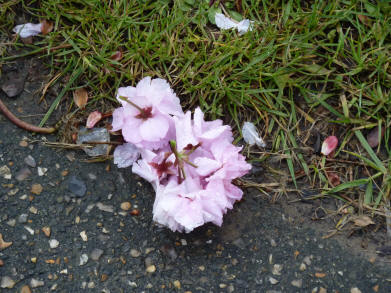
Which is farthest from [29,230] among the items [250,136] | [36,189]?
[250,136]

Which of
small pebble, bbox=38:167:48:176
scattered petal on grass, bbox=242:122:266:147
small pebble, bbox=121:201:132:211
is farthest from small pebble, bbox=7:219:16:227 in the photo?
scattered petal on grass, bbox=242:122:266:147

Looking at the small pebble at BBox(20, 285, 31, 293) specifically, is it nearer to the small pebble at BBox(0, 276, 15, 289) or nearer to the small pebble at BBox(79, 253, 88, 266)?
the small pebble at BBox(0, 276, 15, 289)

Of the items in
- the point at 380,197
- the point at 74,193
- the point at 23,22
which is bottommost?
the point at 74,193

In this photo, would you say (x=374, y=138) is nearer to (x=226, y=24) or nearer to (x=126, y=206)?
(x=226, y=24)

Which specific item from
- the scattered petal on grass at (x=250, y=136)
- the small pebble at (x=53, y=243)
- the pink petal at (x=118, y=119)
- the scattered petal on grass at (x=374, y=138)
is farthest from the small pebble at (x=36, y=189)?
the scattered petal on grass at (x=374, y=138)

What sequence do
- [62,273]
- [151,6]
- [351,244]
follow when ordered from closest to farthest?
[62,273], [351,244], [151,6]

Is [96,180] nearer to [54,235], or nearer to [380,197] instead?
[54,235]

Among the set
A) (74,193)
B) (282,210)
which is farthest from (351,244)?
(74,193)
